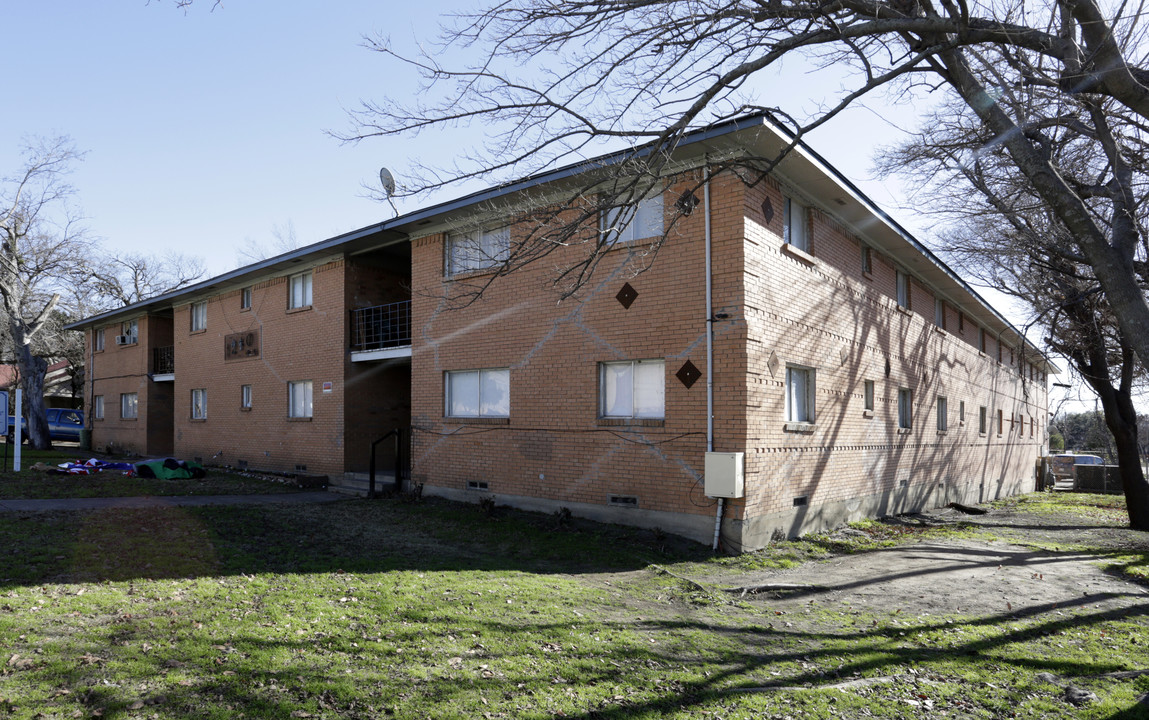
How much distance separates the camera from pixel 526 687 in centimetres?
498

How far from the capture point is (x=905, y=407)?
17.4 meters

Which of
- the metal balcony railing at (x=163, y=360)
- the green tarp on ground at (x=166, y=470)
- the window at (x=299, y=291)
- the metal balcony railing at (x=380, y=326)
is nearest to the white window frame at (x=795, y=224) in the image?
the metal balcony railing at (x=380, y=326)

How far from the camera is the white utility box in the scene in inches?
392

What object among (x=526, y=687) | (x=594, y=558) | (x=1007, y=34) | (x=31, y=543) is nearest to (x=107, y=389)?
(x=31, y=543)

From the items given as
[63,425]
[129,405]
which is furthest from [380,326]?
[63,425]

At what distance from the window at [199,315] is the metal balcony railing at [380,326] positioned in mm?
8070

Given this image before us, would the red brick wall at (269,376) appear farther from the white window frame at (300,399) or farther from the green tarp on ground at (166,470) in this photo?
the green tarp on ground at (166,470)

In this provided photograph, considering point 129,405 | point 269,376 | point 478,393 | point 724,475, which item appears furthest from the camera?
point 129,405

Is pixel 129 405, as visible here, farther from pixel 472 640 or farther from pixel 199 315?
pixel 472 640

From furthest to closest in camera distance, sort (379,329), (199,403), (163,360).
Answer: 1. (163,360)
2. (199,403)
3. (379,329)

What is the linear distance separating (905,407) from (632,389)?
9.08 metres

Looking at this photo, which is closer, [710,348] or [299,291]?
[710,348]

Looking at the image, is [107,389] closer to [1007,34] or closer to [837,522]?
[837,522]

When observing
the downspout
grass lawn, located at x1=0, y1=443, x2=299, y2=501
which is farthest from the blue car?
the downspout
